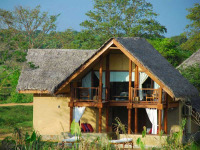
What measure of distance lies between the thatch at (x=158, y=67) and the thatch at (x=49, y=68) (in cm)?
201

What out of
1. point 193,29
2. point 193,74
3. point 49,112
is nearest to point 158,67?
point 49,112

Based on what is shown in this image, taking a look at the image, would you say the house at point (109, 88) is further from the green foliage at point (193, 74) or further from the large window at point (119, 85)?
the green foliage at point (193, 74)

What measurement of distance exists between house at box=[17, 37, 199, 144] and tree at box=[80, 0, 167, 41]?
595 inches

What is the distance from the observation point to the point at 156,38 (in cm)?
3406

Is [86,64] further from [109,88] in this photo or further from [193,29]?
[193,29]

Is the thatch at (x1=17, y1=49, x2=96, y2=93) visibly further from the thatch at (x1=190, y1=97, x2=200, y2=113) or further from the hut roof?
the thatch at (x1=190, y1=97, x2=200, y2=113)

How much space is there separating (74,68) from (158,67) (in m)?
3.64

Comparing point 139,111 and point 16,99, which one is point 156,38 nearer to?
point 16,99

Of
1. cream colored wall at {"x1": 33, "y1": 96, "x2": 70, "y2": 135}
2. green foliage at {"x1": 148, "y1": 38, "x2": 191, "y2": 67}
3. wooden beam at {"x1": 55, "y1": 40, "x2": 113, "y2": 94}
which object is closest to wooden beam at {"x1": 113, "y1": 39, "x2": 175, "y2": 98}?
wooden beam at {"x1": 55, "y1": 40, "x2": 113, "y2": 94}

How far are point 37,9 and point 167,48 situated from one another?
10169mm

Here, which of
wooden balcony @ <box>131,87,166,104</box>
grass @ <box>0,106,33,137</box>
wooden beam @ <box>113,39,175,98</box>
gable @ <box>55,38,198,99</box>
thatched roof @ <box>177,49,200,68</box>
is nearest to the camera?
wooden beam @ <box>113,39,175,98</box>

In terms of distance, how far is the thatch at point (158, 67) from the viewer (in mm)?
15664

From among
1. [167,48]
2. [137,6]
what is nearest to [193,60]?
[167,48]

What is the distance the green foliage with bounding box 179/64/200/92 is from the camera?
21531mm
